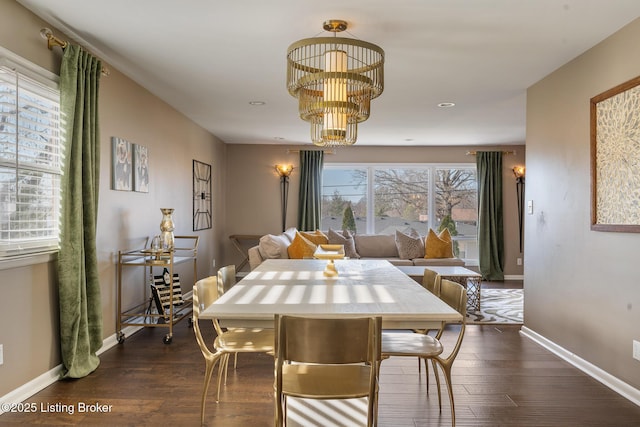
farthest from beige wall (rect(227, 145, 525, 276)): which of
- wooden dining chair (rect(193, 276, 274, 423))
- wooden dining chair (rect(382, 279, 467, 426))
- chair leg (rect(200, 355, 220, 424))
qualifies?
chair leg (rect(200, 355, 220, 424))

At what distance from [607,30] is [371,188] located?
5336 millimetres

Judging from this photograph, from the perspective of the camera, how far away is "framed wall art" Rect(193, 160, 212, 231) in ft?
20.5

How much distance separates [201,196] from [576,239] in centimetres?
482

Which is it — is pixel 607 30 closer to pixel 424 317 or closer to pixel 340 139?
pixel 340 139

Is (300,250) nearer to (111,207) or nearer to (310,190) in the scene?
(111,207)

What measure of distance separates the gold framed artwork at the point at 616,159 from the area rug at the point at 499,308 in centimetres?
189

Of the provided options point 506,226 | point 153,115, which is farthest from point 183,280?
point 506,226

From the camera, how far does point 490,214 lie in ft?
26.0

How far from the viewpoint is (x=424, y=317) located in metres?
1.89

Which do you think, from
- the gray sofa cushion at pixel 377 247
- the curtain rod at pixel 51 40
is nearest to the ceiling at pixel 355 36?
the curtain rod at pixel 51 40

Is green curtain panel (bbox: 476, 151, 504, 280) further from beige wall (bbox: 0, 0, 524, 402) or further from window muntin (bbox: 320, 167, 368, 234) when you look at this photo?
window muntin (bbox: 320, 167, 368, 234)

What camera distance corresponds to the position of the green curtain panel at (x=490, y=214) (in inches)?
309

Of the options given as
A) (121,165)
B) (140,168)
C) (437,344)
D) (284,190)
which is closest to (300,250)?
(140,168)

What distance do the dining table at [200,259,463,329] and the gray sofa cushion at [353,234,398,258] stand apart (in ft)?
13.8
